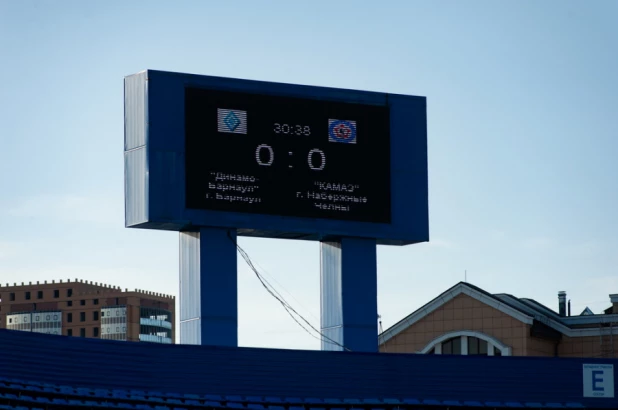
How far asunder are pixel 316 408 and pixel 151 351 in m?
4.45

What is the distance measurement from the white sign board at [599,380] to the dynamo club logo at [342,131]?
9.38 meters

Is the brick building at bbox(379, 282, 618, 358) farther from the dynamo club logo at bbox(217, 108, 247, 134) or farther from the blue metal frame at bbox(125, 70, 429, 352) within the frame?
the dynamo club logo at bbox(217, 108, 247, 134)

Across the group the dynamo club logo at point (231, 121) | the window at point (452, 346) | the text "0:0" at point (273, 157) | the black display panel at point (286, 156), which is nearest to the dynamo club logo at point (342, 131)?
the black display panel at point (286, 156)

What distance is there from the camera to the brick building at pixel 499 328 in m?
43.0

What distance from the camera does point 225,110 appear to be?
3228 cm

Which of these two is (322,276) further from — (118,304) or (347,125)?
(118,304)

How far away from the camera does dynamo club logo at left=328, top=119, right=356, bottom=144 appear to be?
33312 mm

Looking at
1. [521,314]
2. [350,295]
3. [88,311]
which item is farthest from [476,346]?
[88,311]

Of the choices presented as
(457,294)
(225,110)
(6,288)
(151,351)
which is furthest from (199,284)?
(6,288)

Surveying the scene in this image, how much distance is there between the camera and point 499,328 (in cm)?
4347

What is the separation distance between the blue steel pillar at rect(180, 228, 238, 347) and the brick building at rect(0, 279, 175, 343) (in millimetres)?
136346

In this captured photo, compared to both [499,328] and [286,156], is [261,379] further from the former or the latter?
[499,328]

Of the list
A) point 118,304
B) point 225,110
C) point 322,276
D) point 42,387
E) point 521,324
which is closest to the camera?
point 42,387

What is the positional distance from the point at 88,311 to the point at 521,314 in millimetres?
133915
